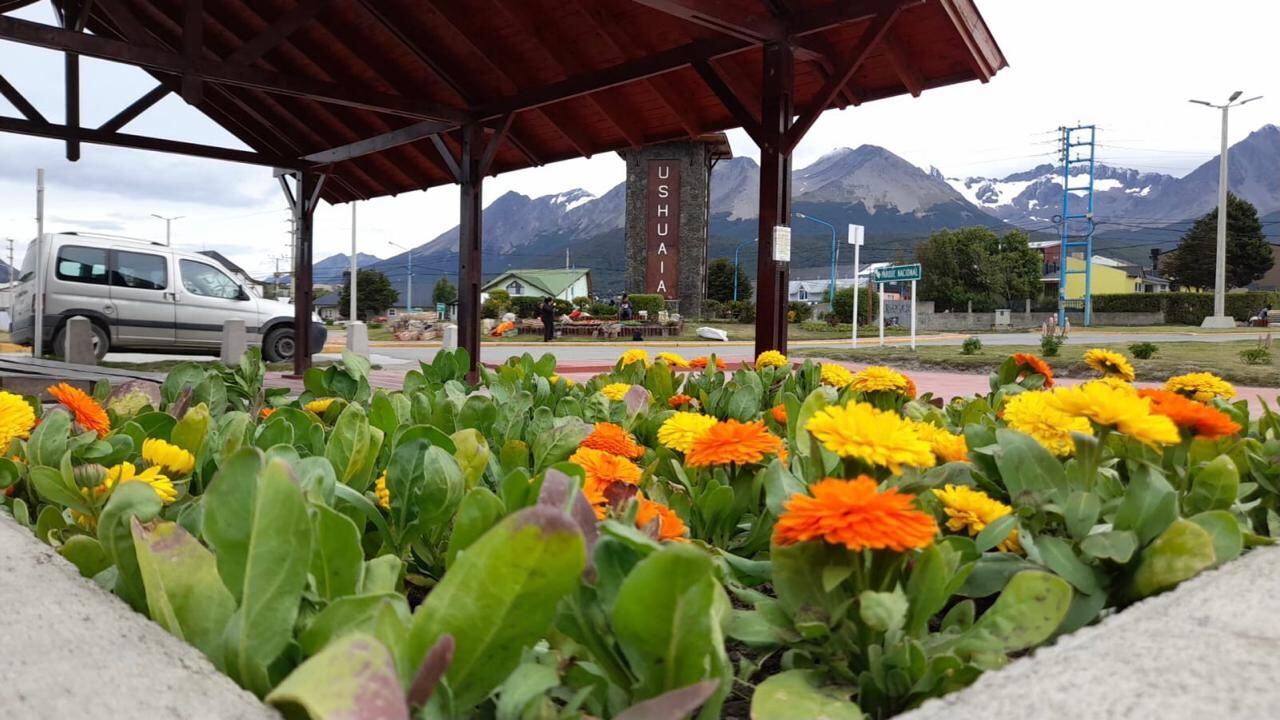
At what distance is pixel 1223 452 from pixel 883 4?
13.0ft

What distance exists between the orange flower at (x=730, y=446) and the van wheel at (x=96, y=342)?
12.4 m

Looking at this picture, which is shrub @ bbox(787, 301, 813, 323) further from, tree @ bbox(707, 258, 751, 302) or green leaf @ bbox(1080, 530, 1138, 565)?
green leaf @ bbox(1080, 530, 1138, 565)

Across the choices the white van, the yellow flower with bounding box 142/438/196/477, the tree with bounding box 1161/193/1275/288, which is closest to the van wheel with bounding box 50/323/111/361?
the white van

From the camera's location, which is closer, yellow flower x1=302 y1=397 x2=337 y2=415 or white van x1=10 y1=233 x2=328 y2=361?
yellow flower x1=302 y1=397 x2=337 y2=415

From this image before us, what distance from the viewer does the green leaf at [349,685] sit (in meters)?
0.50

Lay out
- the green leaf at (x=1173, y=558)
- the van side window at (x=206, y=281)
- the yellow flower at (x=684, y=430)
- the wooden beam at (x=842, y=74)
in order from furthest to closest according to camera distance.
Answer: the van side window at (x=206, y=281)
the wooden beam at (x=842, y=74)
the yellow flower at (x=684, y=430)
the green leaf at (x=1173, y=558)

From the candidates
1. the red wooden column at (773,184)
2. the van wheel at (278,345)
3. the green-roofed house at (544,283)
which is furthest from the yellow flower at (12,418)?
the green-roofed house at (544,283)

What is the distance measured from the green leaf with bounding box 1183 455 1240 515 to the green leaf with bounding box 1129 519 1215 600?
0.93 ft

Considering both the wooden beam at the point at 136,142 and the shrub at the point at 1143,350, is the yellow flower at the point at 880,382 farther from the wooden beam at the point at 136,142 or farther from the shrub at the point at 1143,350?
the shrub at the point at 1143,350

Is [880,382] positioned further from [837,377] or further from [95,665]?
[95,665]

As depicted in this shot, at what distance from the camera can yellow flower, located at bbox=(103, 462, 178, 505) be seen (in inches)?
41.9

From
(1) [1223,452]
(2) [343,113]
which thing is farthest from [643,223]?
(1) [1223,452]

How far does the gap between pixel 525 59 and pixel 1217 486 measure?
→ 6483mm

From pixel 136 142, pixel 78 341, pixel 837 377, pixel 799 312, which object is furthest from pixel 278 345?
pixel 799 312
